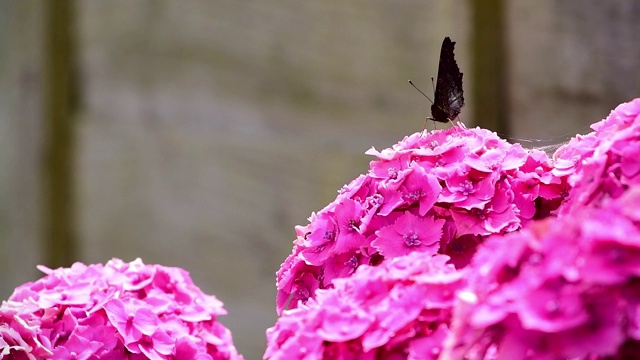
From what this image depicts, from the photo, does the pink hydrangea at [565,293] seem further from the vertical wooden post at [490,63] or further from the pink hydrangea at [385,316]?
the vertical wooden post at [490,63]

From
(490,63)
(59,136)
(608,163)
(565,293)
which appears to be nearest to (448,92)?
(608,163)

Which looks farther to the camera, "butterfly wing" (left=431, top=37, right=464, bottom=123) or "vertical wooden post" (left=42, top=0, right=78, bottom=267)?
"vertical wooden post" (left=42, top=0, right=78, bottom=267)

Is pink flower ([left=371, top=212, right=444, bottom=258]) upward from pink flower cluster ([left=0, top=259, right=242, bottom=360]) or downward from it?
upward

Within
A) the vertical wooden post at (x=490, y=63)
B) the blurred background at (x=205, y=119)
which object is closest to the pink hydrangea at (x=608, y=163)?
the vertical wooden post at (x=490, y=63)

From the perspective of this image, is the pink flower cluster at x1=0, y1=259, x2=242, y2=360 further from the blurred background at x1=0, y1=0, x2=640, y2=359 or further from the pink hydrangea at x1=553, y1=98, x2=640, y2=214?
the blurred background at x1=0, y1=0, x2=640, y2=359

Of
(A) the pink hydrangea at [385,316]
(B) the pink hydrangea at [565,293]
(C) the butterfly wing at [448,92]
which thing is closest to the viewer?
(B) the pink hydrangea at [565,293]

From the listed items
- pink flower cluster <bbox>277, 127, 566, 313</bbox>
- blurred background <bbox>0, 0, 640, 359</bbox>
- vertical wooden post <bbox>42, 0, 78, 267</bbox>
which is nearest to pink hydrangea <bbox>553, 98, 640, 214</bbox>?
pink flower cluster <bbox>277, 127, 566, 313</bbox>

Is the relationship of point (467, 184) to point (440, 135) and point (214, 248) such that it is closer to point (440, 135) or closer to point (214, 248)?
point (440, 135)
